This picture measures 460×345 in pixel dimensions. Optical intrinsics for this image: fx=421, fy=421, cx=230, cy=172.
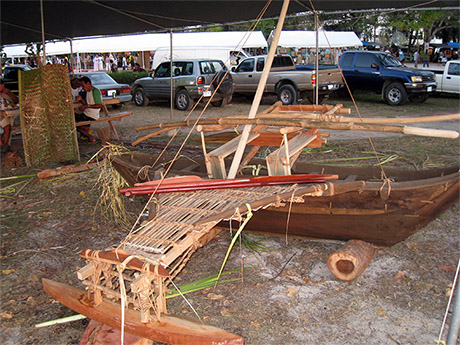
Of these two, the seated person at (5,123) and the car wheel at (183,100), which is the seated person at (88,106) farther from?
the car wheel at (183,100)

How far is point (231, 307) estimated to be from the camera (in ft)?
12.0

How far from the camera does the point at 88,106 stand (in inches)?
370

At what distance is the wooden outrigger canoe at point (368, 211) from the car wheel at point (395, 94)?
10645 mm

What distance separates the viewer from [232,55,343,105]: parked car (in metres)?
14.5

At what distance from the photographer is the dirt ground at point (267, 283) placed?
10.9 ft

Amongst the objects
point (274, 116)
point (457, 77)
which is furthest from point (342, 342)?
point (457, 77)

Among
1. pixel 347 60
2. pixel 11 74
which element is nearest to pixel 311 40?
pixel 347 60

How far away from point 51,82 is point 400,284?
22.2 ft

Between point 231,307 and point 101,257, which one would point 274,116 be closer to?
Answer: point 231,307

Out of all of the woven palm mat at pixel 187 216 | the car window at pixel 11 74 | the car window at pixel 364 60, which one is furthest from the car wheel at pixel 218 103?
the woven palm mat at pixel 187 216

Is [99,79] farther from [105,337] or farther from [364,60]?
[105,337]

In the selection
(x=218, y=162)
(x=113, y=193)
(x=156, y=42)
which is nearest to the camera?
(x=218, y=162)

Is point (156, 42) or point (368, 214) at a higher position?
point (156, 42)

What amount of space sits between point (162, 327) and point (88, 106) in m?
7.61
